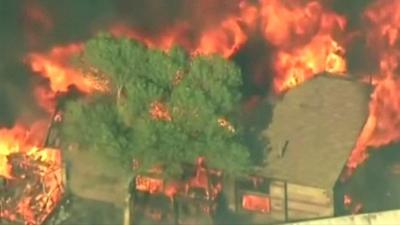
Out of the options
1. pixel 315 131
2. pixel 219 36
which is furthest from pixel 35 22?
pixel 315 131

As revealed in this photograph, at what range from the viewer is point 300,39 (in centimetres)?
411

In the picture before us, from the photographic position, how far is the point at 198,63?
12.5 feet

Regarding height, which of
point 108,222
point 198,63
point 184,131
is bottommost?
point 108,222

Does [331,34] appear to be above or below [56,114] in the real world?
above

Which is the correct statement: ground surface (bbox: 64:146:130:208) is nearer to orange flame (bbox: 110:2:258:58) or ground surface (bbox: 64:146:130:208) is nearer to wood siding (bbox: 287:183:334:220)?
orange flame (bbox: 110:2:258:58)

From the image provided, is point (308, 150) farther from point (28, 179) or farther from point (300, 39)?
point (28, 179)

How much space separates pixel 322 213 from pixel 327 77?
51cm

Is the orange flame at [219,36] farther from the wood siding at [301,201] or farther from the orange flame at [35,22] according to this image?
the wood siding at [301,201]

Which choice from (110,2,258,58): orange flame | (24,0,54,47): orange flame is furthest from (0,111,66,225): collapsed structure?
(110,2,258,58): orange flame

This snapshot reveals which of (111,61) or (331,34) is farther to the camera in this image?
(331,34)

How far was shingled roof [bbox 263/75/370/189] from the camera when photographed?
3.99 m

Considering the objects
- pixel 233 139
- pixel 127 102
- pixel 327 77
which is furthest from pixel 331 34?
pixel 127 102

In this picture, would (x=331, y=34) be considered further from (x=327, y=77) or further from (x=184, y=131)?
(x=184, y=131)

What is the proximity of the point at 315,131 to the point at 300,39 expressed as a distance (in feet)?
1.17
